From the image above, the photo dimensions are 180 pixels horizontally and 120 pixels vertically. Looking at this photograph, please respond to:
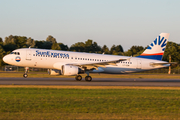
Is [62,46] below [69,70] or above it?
above

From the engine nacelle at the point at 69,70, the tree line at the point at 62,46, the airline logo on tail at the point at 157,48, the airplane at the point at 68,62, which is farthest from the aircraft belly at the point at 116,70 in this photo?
the tree line at the point at 62,46

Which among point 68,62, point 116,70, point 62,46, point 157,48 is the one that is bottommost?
point 116,70

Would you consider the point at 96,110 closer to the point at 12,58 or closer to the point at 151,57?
the point at 12,58

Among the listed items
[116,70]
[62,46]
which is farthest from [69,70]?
[62,46]

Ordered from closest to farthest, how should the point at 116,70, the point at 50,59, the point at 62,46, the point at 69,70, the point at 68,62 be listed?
the point at 69,70 < the point at 50,59 < the point at 68,62 < the point at 116,70 < the point at 62,46

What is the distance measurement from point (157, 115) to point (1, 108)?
7.14 metres

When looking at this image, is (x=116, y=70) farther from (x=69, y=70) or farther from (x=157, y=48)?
(x=157, y=48)

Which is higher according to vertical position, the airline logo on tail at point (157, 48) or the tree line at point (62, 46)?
the tree line at point (62, 46)

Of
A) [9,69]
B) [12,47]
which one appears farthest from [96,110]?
[12,47]

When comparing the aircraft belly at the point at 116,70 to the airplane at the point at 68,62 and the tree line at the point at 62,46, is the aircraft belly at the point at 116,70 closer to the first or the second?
the airplane at the point at 68,62

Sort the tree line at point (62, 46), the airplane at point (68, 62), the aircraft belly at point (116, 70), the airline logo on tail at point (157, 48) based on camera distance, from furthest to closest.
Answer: the tree line at point (62, 46)
the airline logo on tail at point (157, 48)
the aircraft belly at point (116, 70)
the airplane at point (68, 62)

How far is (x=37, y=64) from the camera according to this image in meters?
31.2

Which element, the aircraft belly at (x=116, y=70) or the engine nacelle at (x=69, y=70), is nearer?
the engine nacelle at (x=69, y=70)

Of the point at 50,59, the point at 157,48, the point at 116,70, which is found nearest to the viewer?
the point at 50,59
